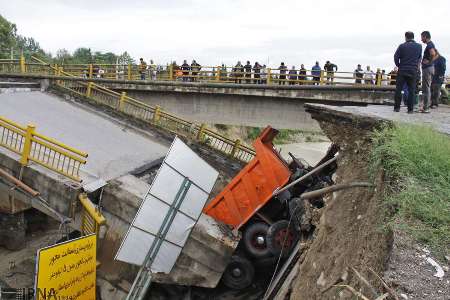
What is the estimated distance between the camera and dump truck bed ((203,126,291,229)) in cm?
973

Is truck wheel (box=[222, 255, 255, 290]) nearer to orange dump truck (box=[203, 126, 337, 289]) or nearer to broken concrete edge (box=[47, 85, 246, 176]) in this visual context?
orange dump truck (box=[203, 126, 337, 289])

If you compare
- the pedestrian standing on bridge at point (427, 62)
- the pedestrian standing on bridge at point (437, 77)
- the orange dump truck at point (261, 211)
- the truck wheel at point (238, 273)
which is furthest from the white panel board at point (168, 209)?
the pedestrian standing on bridge at point (437, 77)

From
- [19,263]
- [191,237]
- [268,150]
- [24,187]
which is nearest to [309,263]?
[191,237]

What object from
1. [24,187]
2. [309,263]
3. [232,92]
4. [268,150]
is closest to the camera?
[309,263]

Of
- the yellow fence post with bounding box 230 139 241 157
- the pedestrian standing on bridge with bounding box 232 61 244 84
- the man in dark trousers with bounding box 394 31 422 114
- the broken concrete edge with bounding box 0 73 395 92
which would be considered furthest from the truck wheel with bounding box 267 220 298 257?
the pedestrian standing on bridge with bounding box 232 61 244 84

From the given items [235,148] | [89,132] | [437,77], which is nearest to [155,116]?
[89,132]

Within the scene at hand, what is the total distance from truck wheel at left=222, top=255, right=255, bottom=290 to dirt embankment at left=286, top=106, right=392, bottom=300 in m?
4.22

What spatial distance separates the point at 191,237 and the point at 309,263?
425 centimetres

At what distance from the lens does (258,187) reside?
987 cm

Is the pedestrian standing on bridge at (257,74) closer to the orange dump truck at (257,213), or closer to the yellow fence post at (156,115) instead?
the yellow fence post at (156,115)

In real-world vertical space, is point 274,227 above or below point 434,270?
below

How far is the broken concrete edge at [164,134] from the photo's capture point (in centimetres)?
1430

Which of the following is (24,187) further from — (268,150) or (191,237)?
(268,150)

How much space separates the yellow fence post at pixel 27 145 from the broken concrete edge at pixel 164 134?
18.8 ft
